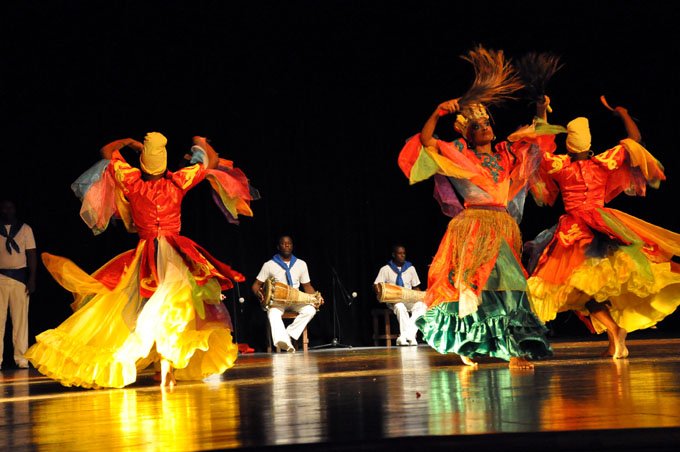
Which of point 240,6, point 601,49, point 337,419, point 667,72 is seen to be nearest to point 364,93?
point 240,6

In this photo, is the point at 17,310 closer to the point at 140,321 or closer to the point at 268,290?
the point at 268,290

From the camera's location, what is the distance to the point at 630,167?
5938mm

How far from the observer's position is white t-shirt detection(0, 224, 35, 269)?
26.8ft

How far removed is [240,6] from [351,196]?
234 cm

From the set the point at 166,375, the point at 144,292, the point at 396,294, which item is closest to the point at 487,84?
the point at 144,292

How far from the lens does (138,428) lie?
290cm

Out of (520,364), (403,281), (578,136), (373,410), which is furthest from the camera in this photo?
(403,281)

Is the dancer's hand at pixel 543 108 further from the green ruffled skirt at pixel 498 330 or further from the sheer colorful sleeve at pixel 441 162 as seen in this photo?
the green ruffled skirt at pixel 498 330

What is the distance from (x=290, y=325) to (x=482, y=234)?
442 centimetres

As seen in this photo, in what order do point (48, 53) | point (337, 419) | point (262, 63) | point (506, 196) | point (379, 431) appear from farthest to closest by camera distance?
point (262, 63)
point (48, 53)
point (506, 196)
point (337, 419)
point (379, 431)

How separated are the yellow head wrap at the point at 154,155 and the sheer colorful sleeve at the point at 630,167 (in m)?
2.65

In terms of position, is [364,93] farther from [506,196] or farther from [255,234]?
[506,196]

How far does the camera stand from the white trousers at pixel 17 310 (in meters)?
8.21

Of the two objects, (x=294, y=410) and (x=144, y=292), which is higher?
(x=144, y=292)
